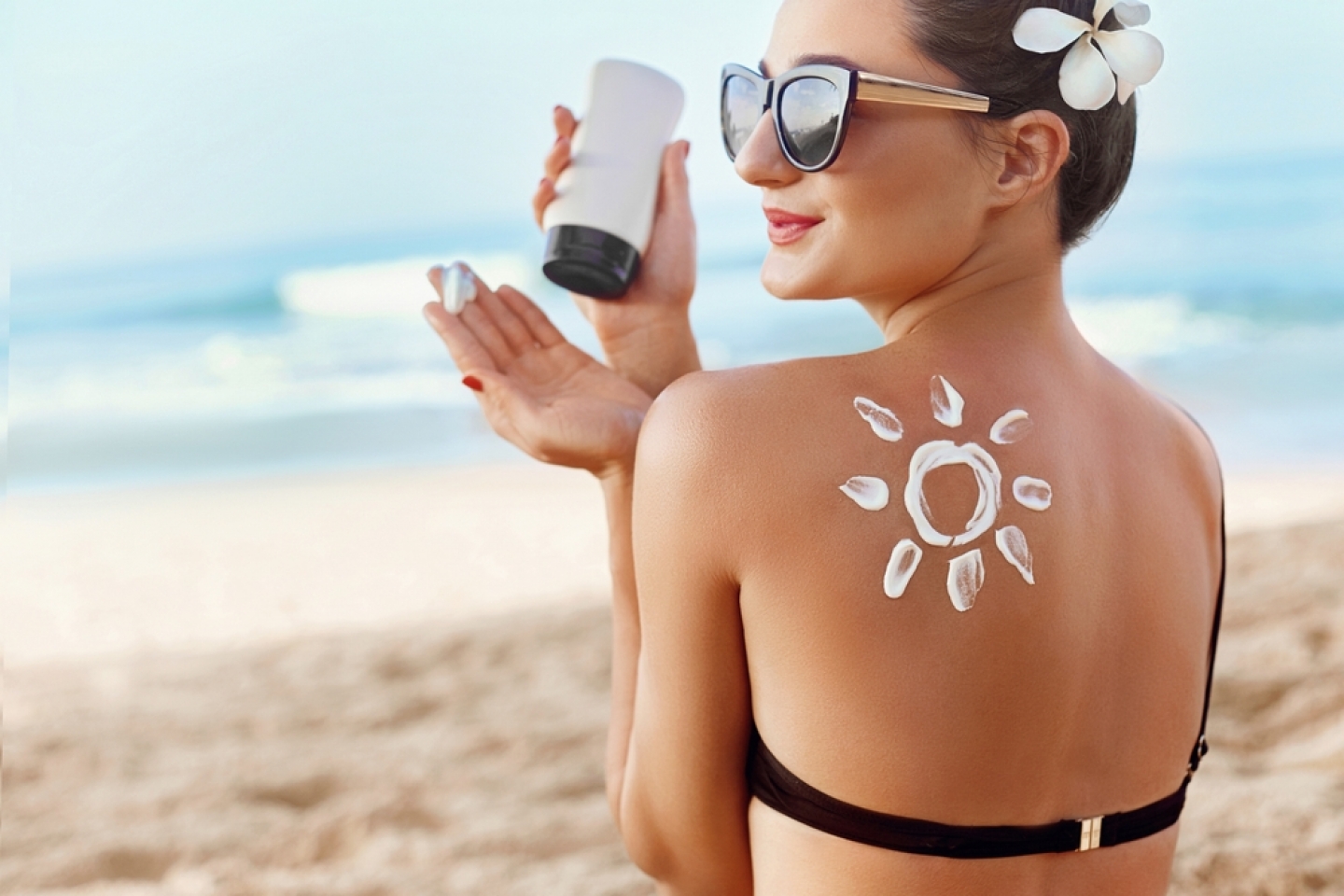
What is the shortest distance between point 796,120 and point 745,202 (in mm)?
15386

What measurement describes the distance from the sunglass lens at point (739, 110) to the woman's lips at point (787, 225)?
0.11 metres

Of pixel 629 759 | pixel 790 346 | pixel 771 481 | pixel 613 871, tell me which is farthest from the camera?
pixel 790 346

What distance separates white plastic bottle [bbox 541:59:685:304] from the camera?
6.43ft

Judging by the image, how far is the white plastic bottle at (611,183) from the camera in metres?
1.96

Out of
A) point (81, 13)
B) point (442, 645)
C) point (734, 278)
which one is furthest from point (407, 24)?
point (442, 645)

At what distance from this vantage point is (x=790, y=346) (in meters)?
10.2

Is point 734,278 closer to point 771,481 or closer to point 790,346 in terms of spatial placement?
point 790,346

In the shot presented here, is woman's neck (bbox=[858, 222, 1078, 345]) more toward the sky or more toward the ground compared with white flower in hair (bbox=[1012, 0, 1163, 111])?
more toward the ground

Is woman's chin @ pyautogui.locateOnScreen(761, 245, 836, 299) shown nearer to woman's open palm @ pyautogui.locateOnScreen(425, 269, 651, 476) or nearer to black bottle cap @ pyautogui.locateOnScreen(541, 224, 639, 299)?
woman's open palm @ pyautogui.locateOnScreen(425, 269, 651, 476)

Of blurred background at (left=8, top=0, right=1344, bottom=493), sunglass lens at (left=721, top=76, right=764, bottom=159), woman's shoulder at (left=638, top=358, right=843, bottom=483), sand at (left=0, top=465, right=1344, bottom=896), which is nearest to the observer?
woman's shoulder at (left=638, top=358, right=843, bottom=483)

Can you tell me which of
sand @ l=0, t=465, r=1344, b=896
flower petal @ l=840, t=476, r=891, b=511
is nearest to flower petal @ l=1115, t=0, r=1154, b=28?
flower petal @ l=840, t=476, r=891, b=511

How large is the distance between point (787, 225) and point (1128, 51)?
411 millimetres

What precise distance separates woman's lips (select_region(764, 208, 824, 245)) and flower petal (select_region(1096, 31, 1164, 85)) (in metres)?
0.36

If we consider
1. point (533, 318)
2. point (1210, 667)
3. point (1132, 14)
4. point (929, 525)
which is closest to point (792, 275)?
point (929, 525)
